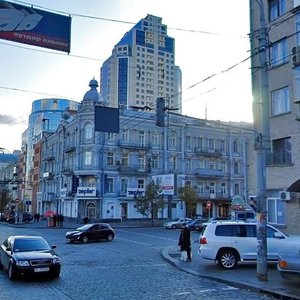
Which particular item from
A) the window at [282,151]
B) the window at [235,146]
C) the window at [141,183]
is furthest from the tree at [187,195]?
the window at [282,151]

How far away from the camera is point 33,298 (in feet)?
38.5

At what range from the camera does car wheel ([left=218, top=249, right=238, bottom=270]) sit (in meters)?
18.2

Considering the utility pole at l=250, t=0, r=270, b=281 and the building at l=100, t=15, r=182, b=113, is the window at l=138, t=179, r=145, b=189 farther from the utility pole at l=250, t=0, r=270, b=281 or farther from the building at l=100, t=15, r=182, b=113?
the utility pole at l=250, t=0, r=270, b=281

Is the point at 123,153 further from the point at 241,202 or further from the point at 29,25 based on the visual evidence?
the point at 29,25

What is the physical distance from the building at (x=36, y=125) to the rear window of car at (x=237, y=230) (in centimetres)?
10133

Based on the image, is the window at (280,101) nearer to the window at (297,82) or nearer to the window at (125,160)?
the window at (297,82)

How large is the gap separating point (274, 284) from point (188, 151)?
6115 cm

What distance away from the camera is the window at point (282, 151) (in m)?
24.1

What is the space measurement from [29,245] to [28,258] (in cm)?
136

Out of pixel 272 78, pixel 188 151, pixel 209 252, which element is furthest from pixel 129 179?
pixel 209 252

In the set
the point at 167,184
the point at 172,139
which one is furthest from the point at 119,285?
the point at 172,139

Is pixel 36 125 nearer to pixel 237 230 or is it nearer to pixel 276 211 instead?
pixel 276 211

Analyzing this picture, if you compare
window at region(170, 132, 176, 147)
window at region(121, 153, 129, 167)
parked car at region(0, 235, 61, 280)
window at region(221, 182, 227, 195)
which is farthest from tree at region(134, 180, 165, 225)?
parked car at region(0, 235, 61, 280)

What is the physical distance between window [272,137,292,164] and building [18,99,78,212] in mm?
96465
